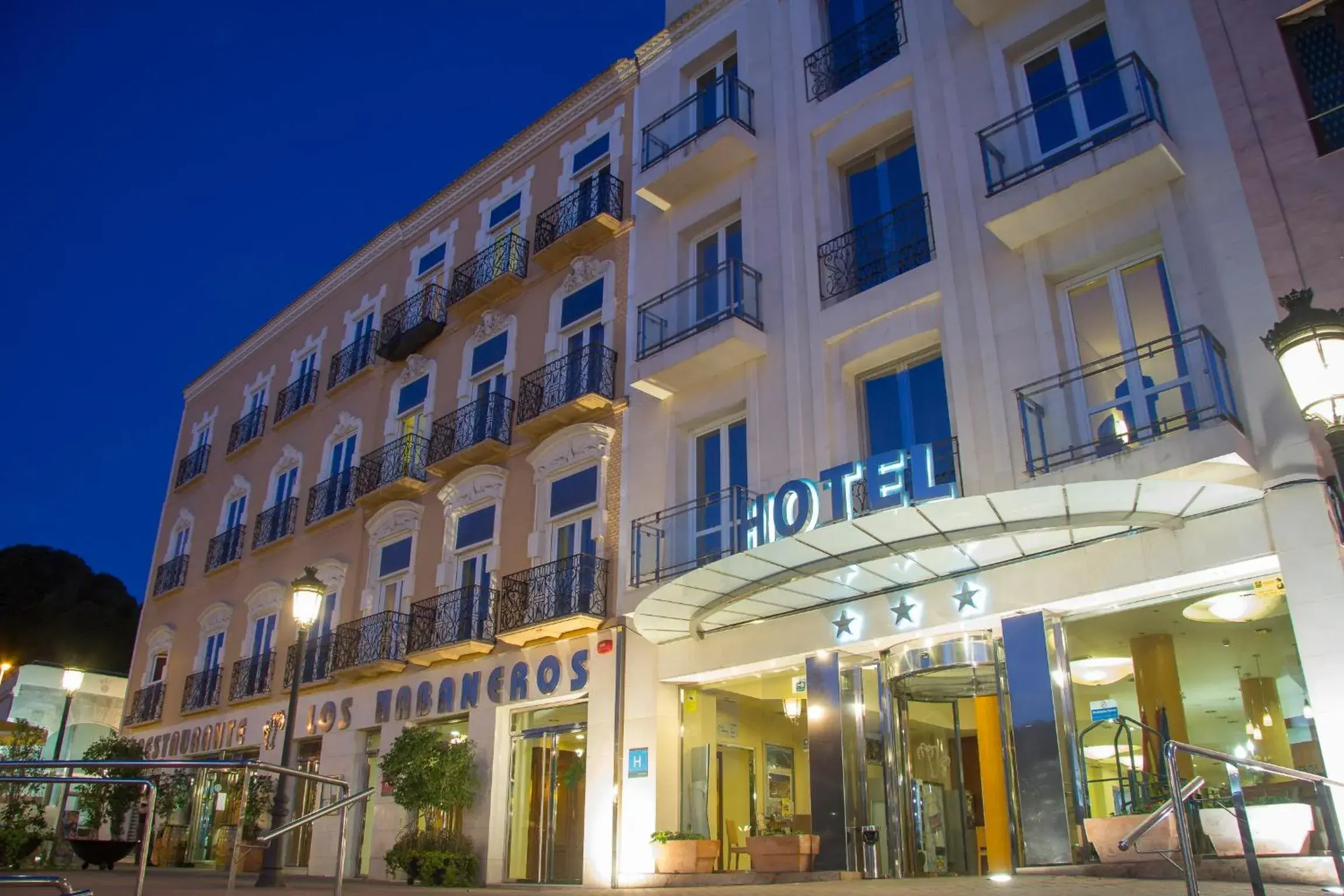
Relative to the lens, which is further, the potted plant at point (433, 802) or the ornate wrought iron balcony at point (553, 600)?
the potted plant at point (433, 802)

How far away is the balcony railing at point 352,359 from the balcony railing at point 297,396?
0.69 m

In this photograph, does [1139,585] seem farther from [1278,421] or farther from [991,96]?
[991,96]

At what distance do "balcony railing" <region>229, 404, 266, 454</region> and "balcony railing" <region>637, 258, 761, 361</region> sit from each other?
1524 centimetres

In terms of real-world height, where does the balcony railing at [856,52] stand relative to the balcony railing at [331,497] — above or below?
above

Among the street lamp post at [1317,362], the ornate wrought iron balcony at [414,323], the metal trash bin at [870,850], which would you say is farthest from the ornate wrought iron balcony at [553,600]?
the street lamp post at [1317,362]

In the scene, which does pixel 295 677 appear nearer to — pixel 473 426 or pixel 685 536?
pixel 685 536

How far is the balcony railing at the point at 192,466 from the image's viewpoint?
3011cm

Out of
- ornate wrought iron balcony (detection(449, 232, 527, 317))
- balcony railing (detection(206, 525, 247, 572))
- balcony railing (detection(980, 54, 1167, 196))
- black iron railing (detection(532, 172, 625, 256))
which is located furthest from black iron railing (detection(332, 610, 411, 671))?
balcony railing (detection(980, 54, 1167, 196))

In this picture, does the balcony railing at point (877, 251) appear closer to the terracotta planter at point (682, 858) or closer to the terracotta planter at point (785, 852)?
the terracotta planter at point (785, 852)

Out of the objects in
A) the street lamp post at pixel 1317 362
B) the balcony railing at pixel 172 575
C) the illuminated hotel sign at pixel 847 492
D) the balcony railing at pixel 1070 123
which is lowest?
the street lamp post at pixel 1317 362

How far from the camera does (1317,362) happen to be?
18.9 ft

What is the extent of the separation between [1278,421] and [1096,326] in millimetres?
2533

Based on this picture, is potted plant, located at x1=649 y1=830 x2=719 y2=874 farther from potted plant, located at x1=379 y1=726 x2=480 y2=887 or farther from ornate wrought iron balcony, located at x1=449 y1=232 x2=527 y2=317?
ornate wrought iron balcony, located at x1=449 y1=232 x2=527 y2=317

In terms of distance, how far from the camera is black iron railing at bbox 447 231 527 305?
20.3m
